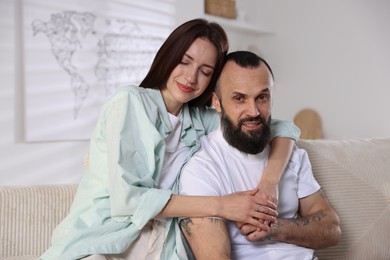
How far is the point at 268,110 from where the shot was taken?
184 centimetres

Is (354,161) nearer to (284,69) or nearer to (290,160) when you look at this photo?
(290,160)

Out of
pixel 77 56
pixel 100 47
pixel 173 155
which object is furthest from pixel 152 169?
pixel 100 47

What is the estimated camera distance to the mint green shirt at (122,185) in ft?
5.26

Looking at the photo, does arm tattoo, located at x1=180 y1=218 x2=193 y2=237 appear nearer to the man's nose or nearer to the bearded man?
→ the bearded man

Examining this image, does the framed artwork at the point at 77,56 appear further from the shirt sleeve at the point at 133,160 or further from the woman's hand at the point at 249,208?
the woman's hand at the point at 249,208

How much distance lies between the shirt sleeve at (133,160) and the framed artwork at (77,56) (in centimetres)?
205

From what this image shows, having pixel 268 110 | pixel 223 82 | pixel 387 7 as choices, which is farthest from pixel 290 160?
pixel 387 7

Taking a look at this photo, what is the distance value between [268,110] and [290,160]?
234 millimetres

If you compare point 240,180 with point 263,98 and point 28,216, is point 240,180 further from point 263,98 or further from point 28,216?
point 28,216

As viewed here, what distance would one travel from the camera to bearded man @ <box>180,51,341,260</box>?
5.51ft

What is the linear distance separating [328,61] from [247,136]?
139 inches

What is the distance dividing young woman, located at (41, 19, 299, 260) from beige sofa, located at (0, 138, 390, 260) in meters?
0.25

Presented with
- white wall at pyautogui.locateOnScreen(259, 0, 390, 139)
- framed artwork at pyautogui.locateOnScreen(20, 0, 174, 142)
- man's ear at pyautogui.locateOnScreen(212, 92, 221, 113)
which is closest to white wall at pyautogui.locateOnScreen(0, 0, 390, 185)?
white wall at pyautogui.locateOnScreen(259, 0, 390, 139)

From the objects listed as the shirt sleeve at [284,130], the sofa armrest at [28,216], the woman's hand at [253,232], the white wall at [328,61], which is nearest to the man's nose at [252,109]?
the shirt sleeve at [284,130]
